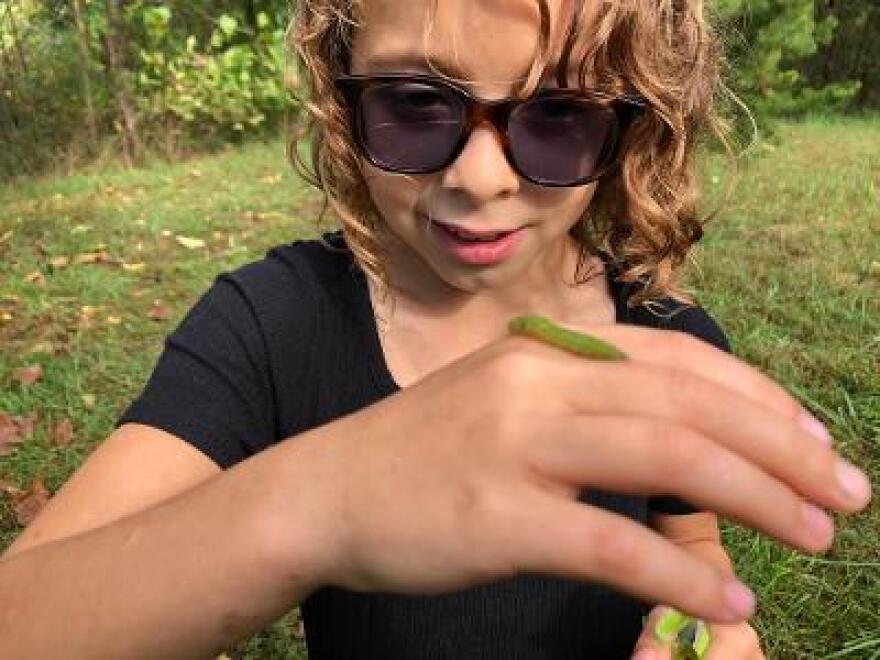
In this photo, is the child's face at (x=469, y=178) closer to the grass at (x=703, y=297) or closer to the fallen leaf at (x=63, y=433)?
the grass at (x=703, y=297)

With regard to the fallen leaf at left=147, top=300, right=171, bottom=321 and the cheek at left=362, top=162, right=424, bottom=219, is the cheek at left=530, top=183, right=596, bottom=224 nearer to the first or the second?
the cheek at left=362, top=162, right=424, bottom=219

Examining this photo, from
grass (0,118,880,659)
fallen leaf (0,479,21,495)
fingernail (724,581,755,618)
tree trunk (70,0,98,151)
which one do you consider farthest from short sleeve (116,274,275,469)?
tree trunk (70,0,98,151)

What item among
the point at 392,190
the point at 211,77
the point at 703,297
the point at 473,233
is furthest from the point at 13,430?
the point at 211,77

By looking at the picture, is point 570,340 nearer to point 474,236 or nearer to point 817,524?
point 817,524

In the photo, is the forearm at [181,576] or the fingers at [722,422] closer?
the fingers at [722,422]

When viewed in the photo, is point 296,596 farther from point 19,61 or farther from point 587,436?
point 19,61

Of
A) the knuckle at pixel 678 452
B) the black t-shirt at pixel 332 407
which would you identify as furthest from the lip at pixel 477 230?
the knuckle at pixel 678 452
